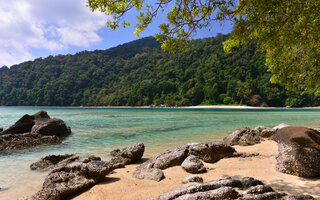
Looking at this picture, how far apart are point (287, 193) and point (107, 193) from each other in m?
4.22

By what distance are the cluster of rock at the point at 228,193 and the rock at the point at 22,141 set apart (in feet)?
37.8

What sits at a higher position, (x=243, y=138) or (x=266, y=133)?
(x=243, y=138)

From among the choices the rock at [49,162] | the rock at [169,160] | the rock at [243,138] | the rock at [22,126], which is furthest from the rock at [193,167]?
the rock at [22,126]

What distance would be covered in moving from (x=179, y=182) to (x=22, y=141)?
1172 centimetres

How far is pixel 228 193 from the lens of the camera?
3570 mm

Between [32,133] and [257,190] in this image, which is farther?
[32,133]

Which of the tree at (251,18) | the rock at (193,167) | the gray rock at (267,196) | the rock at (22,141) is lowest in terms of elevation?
the rock at (22,141)

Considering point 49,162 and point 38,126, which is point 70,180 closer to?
point 49,162

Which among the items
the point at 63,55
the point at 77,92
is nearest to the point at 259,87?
the point at 77,92

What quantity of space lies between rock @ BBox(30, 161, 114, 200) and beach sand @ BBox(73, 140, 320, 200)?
238mm

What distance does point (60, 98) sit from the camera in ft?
445

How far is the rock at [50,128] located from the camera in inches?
572

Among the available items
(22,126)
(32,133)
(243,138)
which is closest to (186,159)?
(243,138)

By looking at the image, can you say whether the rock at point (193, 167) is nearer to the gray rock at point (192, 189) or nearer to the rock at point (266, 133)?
the gray rock at point (192, 189)
